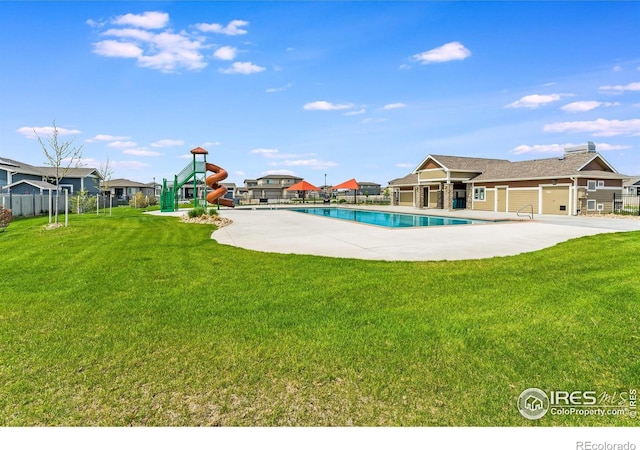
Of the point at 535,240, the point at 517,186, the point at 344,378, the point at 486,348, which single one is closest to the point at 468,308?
the point at 486,348

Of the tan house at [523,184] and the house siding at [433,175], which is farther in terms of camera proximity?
the house siding at [433,175]

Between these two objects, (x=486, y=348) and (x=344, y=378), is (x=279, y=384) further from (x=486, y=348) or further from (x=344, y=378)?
(x=486, y=348)

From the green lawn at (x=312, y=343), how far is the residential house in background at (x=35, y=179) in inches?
1148

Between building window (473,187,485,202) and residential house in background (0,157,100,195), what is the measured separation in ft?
121

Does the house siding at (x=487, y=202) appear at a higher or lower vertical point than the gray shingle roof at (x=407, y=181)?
lower

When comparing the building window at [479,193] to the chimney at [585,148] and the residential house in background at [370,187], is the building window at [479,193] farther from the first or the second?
the residential house in background at [370,187]

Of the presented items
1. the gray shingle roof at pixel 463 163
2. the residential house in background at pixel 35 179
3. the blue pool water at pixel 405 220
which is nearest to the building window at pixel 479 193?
the gray shingle roof at pixel 463 163

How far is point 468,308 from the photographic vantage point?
5.46 metres

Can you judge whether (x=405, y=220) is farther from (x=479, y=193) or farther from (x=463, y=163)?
(x=463, y=163)

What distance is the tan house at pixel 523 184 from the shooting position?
2753 cm

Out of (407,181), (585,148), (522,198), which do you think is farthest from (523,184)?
(407,181)

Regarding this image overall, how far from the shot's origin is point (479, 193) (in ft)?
116

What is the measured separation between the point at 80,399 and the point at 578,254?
11164 mm

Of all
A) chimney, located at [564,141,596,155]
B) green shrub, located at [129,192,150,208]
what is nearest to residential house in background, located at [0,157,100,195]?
green shrub, located at [129,192,150,208]
